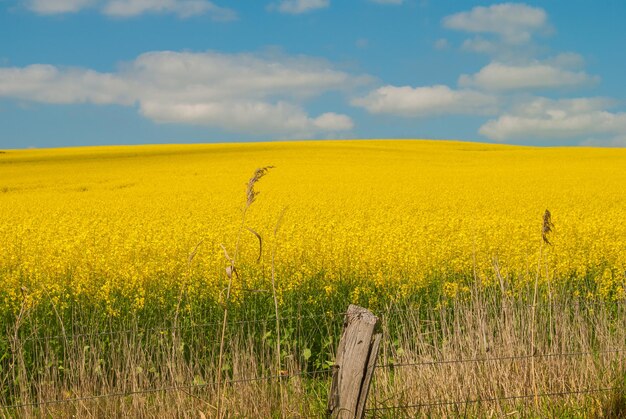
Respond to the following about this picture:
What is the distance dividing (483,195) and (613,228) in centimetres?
895

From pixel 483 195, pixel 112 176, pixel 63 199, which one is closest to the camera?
pixel 483 195

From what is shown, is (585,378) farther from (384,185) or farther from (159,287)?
(384,185)

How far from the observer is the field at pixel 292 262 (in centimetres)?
666

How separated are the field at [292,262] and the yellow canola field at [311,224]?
52 mm

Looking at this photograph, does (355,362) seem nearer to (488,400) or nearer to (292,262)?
(488,400)

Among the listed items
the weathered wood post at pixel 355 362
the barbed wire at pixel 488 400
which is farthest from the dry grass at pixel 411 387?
the weathered wood post at pixel 355 362

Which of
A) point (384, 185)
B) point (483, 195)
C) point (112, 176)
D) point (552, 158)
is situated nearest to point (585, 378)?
point (483, 195)

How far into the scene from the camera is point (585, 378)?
226 inches

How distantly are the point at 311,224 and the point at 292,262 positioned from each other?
4.57 meters

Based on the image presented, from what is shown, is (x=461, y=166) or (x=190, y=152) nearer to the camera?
(x=461, y=166)

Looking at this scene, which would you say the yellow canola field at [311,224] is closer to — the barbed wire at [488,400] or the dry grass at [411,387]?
the dry grass at [411,387]

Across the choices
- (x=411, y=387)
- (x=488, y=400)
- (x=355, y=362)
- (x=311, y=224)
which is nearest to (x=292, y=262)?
(x=311, y=224)

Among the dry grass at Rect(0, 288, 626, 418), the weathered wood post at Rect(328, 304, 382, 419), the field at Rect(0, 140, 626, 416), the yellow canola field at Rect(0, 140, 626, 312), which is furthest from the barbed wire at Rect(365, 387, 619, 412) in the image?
the yellow canola field at Rect(0, 140, 626, 312)

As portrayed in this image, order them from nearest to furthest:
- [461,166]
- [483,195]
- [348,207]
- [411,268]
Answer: [411,268] → [348,207] → [483,195] → [461,166]
